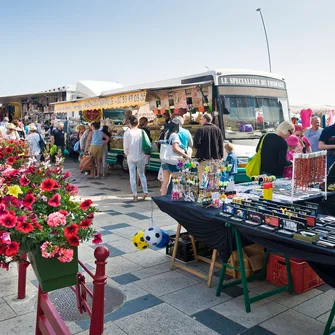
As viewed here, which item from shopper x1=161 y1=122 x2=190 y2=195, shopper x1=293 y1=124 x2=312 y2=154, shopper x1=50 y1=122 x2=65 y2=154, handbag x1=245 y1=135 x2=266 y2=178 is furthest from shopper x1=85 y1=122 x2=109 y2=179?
handbag x1=245 y1=135 x2=266 y2=178

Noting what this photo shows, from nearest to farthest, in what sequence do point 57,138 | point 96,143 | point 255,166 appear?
point 255,166 → point 96,143 → point 57,138

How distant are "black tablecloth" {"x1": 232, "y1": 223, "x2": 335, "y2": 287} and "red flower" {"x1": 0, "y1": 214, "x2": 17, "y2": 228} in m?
1.76

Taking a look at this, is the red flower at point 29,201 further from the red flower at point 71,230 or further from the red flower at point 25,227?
the red flower at point 71,230

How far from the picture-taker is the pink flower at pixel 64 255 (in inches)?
84.6

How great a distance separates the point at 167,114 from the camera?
10.3m

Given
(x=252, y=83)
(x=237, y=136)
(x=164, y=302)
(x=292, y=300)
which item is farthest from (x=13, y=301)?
(x=252, y=83)

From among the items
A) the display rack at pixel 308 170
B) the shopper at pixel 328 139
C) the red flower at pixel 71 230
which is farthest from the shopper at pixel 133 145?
the red flower at pixel 71 230

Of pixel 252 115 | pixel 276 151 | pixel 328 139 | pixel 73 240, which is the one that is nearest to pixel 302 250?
pixel 73 240

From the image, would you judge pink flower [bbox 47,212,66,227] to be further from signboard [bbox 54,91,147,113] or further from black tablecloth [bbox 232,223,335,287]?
signboard [bbox 54,91,147,113]

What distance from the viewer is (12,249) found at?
212 centimetres

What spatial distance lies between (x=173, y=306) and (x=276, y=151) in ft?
7.94

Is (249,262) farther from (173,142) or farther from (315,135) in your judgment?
(315,135)

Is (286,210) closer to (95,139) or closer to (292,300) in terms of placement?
(292,300)

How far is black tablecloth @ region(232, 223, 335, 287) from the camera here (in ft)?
8.20
